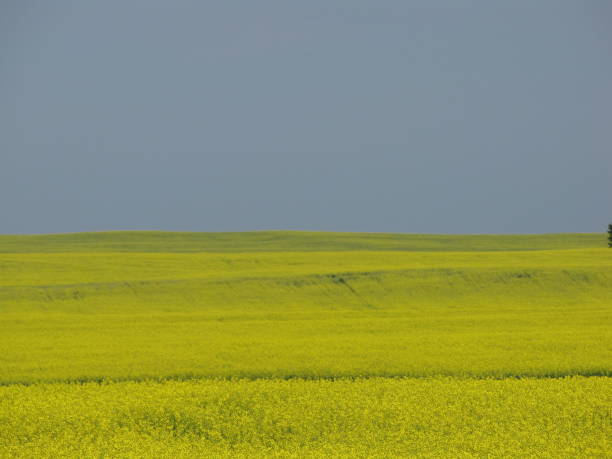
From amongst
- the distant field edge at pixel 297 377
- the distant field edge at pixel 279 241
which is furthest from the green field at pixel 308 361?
the distant field edge at pixel 279 241

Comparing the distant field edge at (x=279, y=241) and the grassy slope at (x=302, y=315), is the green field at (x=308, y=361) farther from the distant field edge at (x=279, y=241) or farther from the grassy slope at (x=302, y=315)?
the distant field edge at (x=279, y=241)

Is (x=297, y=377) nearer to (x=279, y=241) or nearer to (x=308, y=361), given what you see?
(x=308, y=361)

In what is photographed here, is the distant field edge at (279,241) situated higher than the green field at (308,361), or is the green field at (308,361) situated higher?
the green field at (308,361)

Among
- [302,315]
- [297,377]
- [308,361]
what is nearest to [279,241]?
[302,315]

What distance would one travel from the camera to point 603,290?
30703 millimetres

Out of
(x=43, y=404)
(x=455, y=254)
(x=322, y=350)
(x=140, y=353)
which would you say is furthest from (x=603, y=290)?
(x=43, y=404)

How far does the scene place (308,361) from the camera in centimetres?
A: 1664

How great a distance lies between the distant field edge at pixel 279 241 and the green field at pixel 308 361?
79.5 feet

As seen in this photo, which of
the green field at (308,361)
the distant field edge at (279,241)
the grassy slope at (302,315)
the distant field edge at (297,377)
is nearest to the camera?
the green field at (308,361)

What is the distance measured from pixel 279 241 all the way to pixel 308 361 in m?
49.3

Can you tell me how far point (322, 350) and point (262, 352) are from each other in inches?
57.8

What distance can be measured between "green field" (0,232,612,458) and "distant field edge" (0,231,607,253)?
79.5 ft

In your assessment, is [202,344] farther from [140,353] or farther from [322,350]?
[322,350]

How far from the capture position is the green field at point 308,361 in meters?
11.9
